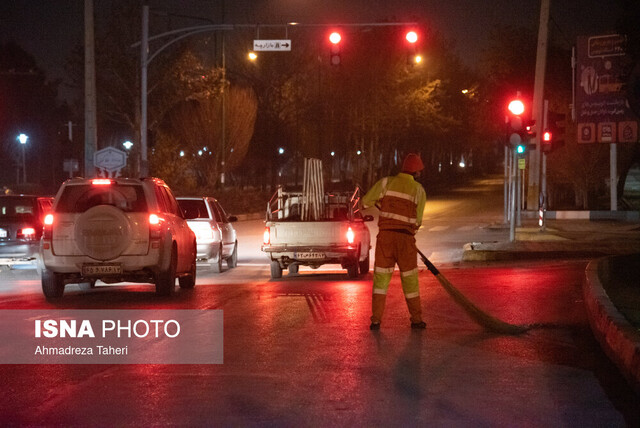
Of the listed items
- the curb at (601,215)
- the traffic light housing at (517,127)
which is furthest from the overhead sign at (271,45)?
the curb at (601,215)

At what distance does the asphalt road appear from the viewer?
676 cm

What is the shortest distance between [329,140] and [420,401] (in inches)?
2320

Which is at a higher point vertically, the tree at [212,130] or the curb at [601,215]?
the tree at [212,130]

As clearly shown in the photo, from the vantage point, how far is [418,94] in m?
65.6

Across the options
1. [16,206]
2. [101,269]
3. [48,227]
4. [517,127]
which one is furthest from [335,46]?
[101,269]

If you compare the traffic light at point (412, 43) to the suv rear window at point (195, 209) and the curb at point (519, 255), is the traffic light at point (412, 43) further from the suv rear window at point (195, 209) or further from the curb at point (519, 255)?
the suv rear window at point (195, 209)

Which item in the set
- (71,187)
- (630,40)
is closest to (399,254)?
(71,187)

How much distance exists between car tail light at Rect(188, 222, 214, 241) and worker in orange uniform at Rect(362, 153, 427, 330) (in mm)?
9952

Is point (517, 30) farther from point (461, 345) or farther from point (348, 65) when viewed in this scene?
point (461, 345)

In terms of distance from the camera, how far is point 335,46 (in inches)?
1064

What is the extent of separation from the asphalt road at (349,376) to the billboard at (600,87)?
71.7 feet

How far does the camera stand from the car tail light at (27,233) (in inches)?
732

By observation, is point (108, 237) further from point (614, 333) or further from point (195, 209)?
point (614, 333)

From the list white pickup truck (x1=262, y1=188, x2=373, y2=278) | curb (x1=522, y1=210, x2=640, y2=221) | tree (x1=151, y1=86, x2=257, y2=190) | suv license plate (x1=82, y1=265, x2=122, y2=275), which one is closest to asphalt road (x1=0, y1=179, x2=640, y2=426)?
suv license plate (x1=82, y1=265, x2=122, y2=275)
